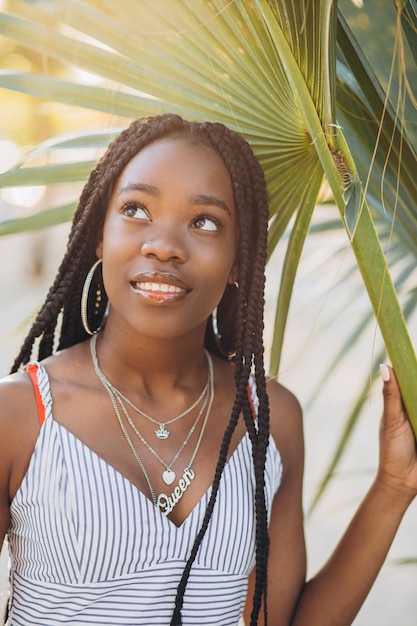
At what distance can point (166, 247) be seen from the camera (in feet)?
4.71

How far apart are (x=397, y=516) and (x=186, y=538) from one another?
15.9 inches

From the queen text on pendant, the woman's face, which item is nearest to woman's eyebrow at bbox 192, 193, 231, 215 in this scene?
the woman's face

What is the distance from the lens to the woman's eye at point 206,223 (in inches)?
59.9

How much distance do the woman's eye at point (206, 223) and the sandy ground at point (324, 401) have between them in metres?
0.36

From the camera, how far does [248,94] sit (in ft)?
4.81

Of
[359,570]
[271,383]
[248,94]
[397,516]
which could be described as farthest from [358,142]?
[359,570]

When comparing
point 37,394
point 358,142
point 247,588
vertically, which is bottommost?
point 247,588

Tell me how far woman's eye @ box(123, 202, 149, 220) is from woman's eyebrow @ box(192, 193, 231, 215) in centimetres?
9

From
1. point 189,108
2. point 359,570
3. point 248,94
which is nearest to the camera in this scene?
point 248,94

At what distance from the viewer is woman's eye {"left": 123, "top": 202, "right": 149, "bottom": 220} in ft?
4.89

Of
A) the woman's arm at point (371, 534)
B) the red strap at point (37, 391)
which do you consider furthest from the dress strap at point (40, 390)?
the woman's arm at point (371, 534)

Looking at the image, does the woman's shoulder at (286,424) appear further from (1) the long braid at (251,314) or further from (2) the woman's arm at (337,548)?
(1) the long braid at (251,314)

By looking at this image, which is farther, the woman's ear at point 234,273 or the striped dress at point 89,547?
the woman's ear at point 234,273

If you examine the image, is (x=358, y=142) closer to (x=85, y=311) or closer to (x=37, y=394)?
(x=85, y=311)
